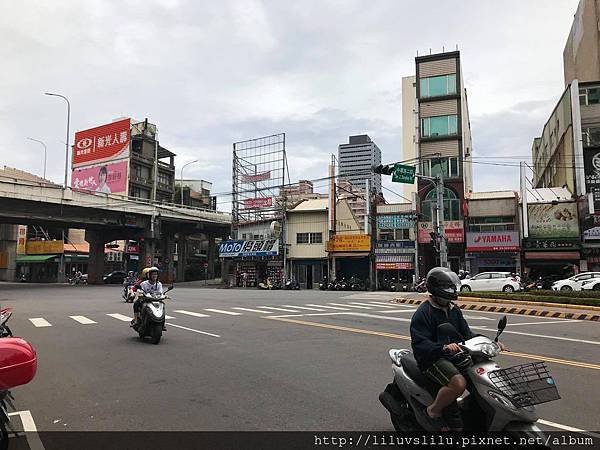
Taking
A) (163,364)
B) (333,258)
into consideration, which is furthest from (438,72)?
(163,364)

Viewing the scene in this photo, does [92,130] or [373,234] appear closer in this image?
[373,234]

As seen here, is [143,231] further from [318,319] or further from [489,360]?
[489,360]

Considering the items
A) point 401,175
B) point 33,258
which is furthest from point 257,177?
point 33,258

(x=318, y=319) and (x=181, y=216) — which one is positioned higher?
(x=181, y=216)

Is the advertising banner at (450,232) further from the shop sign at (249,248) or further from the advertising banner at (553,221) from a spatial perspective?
the shop sign at (249,248)

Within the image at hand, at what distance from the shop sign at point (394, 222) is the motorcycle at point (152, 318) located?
32609 millimetres

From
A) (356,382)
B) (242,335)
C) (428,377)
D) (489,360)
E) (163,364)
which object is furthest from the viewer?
(242,335)

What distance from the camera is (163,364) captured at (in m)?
8.20

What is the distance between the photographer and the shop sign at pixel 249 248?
151 ft

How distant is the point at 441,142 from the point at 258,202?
18087 mm

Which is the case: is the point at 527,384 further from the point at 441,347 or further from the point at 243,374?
the point at 243,374

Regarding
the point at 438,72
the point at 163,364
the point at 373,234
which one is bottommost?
the point at 163,364

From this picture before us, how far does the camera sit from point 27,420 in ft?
17.4

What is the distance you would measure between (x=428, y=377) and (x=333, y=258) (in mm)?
39553
